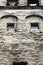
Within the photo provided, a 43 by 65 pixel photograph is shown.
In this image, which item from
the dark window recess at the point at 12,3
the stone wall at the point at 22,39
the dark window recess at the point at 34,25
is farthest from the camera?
the dark window recess at the point at 12,3

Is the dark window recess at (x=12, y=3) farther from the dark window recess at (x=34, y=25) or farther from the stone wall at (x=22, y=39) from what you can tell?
the dark window recess at (x=34, y=25)

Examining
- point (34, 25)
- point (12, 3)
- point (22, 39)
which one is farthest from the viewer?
point (12, 3)

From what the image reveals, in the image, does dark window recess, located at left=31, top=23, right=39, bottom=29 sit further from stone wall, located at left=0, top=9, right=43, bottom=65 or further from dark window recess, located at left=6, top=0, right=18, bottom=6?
dark window recess, located at left=6, top=0, right=18, bottom=6

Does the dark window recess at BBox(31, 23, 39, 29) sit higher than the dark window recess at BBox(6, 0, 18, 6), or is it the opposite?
the dark window recess at BBox(6, 0, 18, 6)

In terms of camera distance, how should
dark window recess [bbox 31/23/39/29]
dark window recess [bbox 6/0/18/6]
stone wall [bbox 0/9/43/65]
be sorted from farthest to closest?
dark window recess [bbox 6/0/18/6]
dark window recess [bbox 31/23/39/29]
stone wall [bbox 0/9/43/65]

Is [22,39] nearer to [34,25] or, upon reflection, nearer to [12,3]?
[34,25]

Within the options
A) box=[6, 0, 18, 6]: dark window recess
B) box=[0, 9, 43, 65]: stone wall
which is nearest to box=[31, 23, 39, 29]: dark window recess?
box=[0, 9, 43, 65]: stone wall

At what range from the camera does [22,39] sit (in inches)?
575

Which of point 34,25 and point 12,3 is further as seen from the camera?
point 12,3

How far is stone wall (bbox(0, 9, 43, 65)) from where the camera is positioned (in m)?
13.9

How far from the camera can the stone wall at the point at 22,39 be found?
13898mm

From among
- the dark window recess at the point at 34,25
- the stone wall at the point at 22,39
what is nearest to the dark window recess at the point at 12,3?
the stone wall at the point at 22,39

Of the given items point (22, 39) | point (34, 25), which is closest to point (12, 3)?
point (34, 25)

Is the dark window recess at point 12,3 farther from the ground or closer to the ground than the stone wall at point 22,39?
farther from the ground
